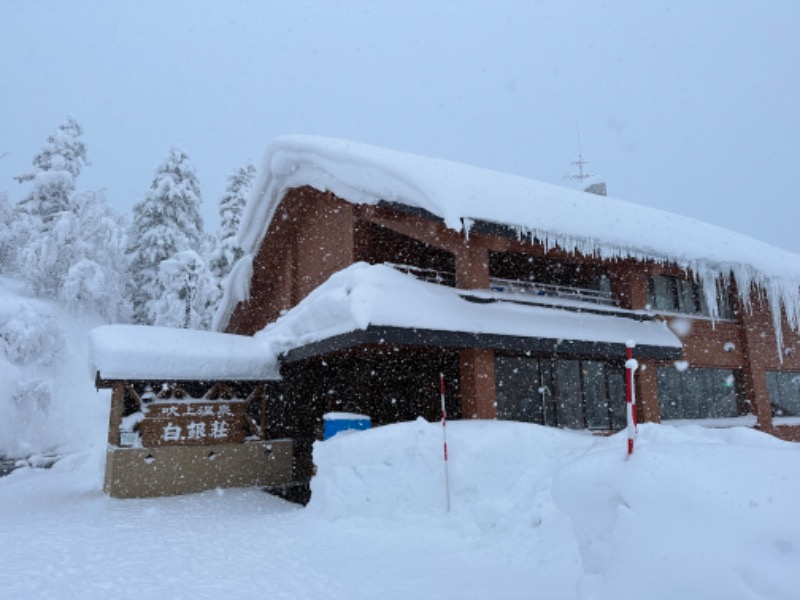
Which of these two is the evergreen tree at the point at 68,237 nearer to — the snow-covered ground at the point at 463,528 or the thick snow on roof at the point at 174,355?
the thick snow on roof at the point at 174,355

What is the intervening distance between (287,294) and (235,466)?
18.6 ft

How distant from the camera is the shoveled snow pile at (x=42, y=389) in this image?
77.9 ft

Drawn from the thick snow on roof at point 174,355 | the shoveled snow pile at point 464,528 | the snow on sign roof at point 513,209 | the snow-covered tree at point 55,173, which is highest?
the snow-covered tree at point 55,173

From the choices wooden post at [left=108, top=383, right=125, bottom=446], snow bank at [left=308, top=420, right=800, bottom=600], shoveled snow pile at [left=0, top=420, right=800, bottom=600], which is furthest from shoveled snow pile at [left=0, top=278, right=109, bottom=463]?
snow bank at [left=308, top=420, right=800, bottom=600]

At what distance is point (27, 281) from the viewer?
104 feet

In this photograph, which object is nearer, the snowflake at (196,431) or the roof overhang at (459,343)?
the roof overhang at (459,343)

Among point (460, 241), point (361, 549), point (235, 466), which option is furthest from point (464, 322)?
point (235, 466)

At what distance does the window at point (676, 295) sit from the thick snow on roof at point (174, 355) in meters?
10.0

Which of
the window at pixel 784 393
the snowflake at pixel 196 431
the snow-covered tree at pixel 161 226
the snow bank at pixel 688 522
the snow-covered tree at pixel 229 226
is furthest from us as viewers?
the snow-covered tree at pixel 161 226

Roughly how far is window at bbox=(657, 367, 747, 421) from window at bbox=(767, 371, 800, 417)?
1486mm

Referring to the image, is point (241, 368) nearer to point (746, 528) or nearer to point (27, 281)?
point (746, 528)

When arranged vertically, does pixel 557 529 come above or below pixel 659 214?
below

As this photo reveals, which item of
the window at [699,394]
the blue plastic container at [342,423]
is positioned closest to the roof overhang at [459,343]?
the blue plastic container at [342,423]

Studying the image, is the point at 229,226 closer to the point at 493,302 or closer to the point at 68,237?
the point at 68,237
